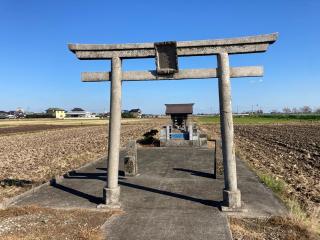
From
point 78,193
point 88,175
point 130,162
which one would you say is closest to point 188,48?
point 78,193

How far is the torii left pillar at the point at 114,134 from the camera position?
7.89 meters

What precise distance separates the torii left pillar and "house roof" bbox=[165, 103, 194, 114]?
58.5 feet

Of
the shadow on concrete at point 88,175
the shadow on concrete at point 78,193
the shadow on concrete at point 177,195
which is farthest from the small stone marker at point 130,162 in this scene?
the shadow on concrete at point 78,193

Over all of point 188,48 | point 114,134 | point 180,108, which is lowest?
point 114,134

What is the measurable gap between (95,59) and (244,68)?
12.0ft

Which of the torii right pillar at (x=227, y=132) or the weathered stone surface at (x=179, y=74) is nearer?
the torii right pillar at (x=227, y=132)

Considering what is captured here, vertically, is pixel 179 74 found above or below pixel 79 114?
below

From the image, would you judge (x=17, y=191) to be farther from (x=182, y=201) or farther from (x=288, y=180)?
(x=288, y=180)

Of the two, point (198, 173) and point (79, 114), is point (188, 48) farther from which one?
point (79, 114)

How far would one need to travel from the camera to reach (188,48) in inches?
313

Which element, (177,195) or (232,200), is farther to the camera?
(177,195)

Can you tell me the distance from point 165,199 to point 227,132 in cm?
230

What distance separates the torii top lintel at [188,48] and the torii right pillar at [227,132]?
0.85 ft

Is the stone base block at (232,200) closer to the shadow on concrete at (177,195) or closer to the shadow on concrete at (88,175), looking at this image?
the shadow on concrete at (177,195)
